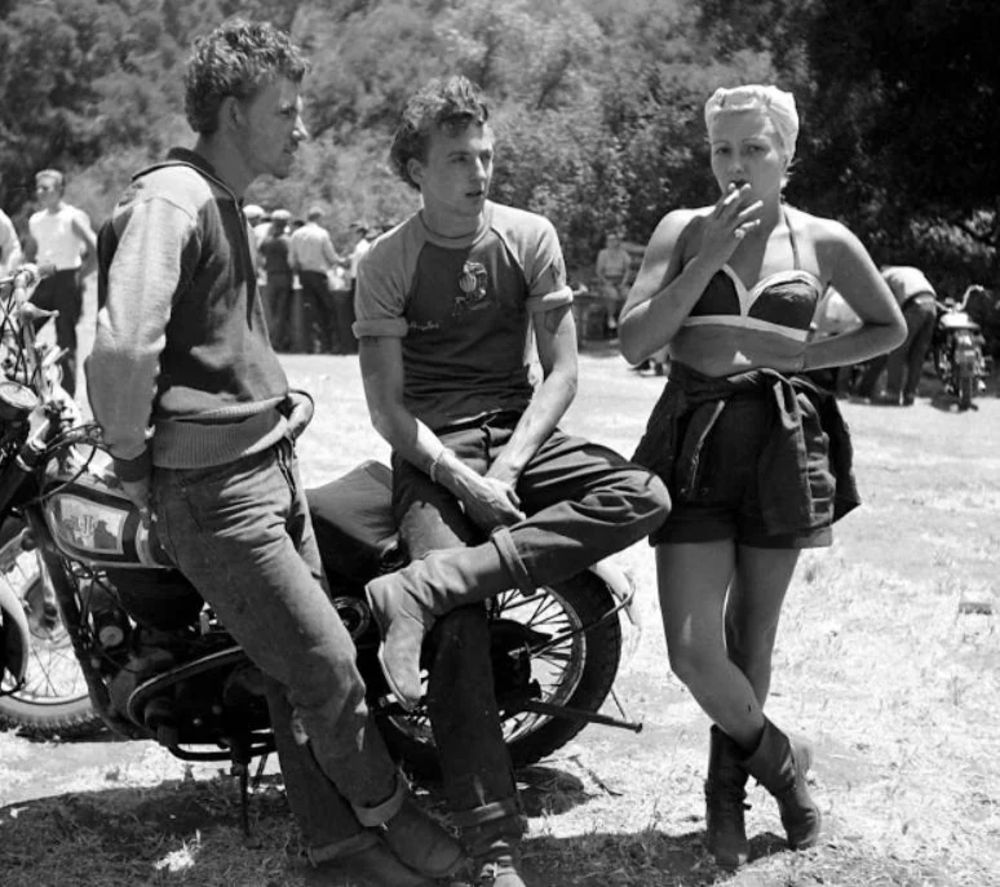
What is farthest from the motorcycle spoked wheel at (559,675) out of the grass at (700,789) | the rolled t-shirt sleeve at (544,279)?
the rolled t-shirt sleeve at (544,279)

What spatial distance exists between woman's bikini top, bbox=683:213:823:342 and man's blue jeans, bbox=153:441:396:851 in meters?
1.08

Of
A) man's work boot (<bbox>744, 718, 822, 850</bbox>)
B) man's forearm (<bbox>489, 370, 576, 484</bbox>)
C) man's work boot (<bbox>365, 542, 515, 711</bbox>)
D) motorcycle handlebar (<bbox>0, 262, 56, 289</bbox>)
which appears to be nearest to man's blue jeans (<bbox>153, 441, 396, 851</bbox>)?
man's work boot (<bbox>365, 542, 515, 711</bbox>)

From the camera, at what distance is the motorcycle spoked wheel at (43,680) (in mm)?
4359

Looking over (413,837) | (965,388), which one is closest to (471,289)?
(413,837)

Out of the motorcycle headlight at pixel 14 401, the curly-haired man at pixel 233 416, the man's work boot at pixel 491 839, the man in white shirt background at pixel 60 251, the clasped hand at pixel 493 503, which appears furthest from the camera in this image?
the man in white shirt background at pixel 60 251

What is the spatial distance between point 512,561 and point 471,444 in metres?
0.39

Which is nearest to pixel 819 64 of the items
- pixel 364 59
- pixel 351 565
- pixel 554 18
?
pixel 554 18

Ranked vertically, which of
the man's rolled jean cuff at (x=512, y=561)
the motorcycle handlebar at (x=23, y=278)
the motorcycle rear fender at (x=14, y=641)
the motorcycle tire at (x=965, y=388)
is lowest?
the motorcycle tire at (x=965, y=388)

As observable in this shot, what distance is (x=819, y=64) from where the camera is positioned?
62.6 ft

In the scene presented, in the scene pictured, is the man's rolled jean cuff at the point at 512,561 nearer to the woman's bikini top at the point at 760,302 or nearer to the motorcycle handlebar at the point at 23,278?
the woman's bikini top at the point at 760,302

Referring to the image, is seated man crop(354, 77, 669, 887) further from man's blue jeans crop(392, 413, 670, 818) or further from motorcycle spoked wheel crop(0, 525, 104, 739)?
motorcycle spoked wheel crop(0, 525, 104, 739)

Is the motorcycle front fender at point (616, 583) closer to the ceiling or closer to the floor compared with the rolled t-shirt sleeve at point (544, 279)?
closer to the floor

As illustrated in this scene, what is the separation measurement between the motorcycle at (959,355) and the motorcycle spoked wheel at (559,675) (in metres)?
10.4

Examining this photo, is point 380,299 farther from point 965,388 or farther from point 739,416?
point 965,388
